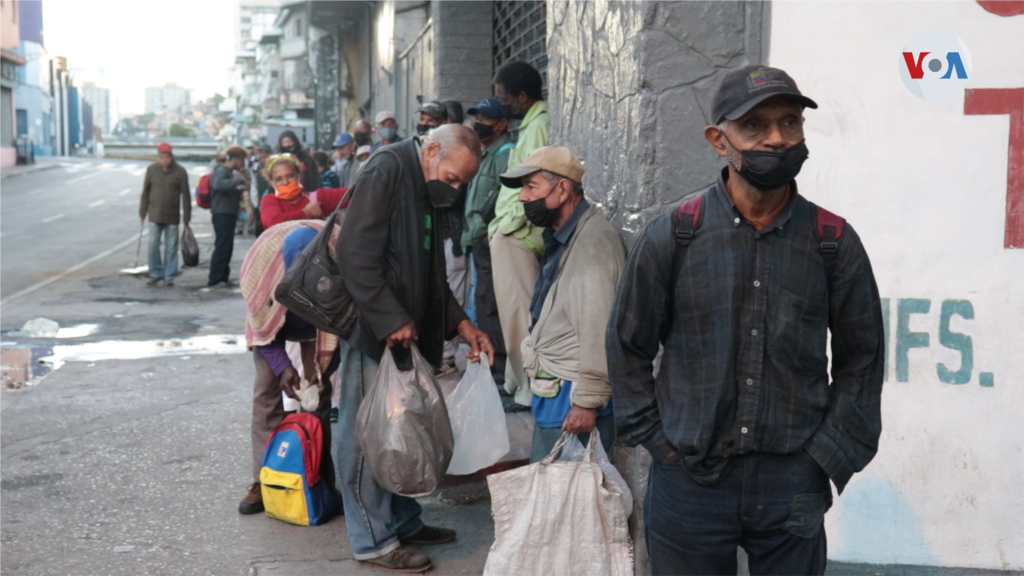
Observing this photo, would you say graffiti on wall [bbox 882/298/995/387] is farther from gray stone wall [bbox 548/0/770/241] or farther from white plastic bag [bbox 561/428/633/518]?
white plastic bag [bbox 561/428/633/518]

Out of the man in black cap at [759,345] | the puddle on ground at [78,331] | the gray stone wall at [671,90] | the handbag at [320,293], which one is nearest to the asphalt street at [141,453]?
the puddle on ground at [78,331]

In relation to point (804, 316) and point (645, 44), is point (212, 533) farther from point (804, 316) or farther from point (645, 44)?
point (804, 316)

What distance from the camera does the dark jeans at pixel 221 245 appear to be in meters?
13.1

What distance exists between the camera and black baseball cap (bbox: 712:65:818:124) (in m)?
2.20

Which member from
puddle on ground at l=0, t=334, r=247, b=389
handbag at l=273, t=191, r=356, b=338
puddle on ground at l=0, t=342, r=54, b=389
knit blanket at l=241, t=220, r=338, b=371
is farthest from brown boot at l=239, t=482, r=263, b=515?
puddle on ground at l=0, t=334, r=247, b=389

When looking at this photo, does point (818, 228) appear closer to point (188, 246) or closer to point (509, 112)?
point (509, 112)

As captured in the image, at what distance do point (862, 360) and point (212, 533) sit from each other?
3192 mm

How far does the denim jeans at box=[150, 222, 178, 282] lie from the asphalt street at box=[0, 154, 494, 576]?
0.92 meters

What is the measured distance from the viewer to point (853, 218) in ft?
11.8

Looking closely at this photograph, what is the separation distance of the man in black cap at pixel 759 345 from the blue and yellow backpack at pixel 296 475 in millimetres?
2530

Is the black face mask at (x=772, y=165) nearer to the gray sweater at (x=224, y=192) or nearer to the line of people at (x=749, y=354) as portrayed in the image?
the line of people at (x=749, y=354)

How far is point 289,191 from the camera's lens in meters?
6.77

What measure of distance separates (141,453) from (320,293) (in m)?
2.37

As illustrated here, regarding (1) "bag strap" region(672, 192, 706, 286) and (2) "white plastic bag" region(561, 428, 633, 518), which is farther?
(2) "white plastic bag" region(561, 428, 633, 518)
